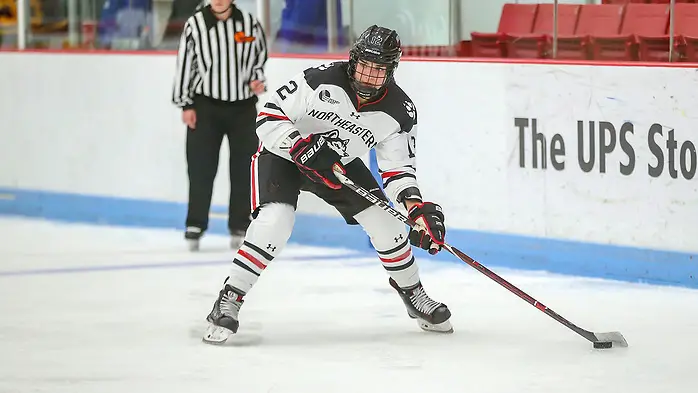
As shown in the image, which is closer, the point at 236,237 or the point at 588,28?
the point at 588,28

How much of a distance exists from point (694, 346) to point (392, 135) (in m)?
1.06

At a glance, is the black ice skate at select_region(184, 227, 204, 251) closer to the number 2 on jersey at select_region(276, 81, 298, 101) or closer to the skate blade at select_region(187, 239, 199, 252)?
the skate blade at select_region(187, 239, 199, 252)

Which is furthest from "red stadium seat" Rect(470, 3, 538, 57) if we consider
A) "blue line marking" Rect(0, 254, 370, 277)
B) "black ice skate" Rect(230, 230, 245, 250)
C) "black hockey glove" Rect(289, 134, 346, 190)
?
"black hockey glove" Rect(289, 134, 346, 190)

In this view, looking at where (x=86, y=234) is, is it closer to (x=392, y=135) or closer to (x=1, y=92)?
(x=1, y=92)

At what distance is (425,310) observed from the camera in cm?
428

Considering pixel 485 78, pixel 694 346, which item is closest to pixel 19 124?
pixel 485 78

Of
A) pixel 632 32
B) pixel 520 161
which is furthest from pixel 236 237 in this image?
pixel 632 32

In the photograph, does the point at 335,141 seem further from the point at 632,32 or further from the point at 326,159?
the point at 632,32

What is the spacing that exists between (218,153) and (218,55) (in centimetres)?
45

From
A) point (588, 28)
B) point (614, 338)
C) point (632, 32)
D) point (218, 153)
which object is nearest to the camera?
point (614, 338)

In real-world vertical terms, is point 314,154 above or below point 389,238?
above

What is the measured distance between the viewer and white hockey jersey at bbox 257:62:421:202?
410 centimetres

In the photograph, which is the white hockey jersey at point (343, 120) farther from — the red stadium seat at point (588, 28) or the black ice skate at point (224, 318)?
the red stadium seat at point (588, 28)

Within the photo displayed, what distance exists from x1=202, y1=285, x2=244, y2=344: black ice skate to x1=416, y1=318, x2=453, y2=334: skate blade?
0.57m
